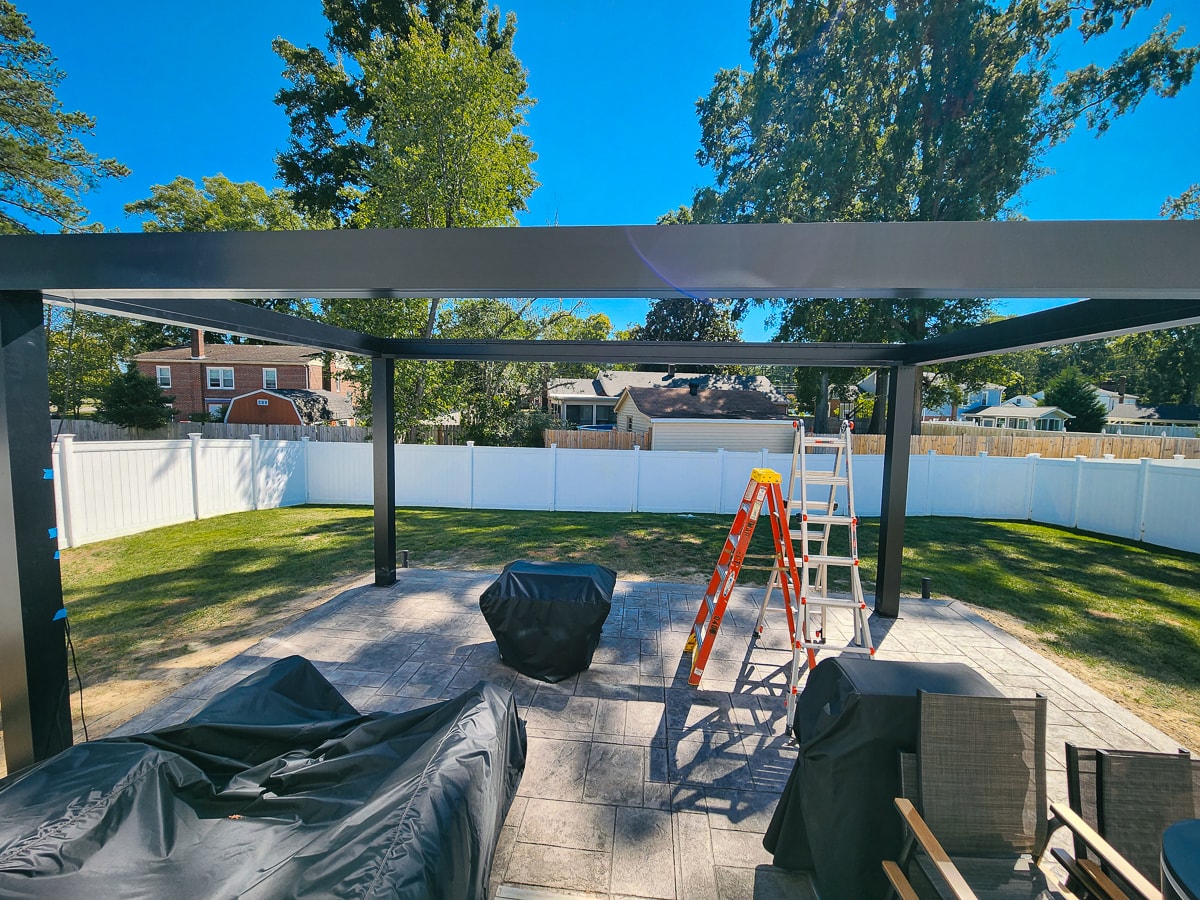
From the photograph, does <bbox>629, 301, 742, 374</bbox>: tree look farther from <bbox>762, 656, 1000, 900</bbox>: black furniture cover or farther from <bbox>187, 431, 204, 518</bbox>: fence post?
<bbox>762, 656, 1000, 900</bbox>: black furniture cover

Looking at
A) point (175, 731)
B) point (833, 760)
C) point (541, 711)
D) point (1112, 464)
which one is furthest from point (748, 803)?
point (1112, 464)

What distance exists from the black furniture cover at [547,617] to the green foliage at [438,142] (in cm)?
1070

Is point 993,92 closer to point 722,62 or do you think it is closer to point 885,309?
point 885,309

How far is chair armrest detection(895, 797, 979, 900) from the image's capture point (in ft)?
5.09

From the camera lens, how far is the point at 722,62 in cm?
1456

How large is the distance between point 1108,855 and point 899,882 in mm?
666

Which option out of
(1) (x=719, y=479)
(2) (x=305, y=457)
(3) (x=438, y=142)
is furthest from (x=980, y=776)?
(3) (x=438, y=142)

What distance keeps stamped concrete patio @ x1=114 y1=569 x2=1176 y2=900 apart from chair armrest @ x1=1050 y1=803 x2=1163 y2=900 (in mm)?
1111

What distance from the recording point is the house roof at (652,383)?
18.5m

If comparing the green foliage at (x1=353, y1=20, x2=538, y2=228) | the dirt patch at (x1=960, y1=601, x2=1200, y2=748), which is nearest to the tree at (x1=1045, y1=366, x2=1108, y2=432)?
the dirt patch at (x1=960, y1=601, x2=1200, y2=748)

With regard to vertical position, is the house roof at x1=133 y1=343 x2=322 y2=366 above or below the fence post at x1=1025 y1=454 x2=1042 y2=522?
above

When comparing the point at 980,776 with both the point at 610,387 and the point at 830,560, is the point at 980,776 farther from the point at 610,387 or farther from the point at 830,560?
the point at 610,387

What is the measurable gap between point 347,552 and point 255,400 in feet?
62.1

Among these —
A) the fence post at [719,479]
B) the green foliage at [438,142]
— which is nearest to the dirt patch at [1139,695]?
the fence post at [719,479]
